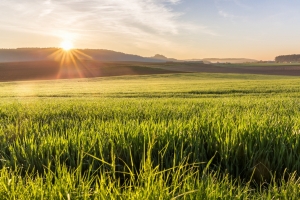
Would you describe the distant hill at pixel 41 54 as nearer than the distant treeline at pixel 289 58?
Yes

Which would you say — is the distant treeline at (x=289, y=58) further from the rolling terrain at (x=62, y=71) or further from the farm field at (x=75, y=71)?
the rolling terrain at (x=62, y=71)

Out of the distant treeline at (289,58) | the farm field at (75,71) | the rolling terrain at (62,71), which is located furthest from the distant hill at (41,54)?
the distant treeline at (289,58)

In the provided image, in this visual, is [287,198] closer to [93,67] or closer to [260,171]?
[260,171]

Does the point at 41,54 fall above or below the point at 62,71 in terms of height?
above

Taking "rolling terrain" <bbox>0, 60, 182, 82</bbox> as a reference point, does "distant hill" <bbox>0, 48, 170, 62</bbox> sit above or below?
above

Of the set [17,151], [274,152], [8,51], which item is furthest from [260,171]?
[8,51]

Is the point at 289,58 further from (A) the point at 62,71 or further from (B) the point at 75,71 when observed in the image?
(A) the point at 62,71

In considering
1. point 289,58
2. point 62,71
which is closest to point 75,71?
point 62,71

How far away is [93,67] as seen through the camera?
7231cm

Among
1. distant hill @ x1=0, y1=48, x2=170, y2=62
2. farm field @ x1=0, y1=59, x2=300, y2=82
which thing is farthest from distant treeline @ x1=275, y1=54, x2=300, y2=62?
farm field @ x1=0, y1=59, x2=300, y2=82

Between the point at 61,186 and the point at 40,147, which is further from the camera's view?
the point at 40,147

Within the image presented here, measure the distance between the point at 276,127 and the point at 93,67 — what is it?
7148 cm

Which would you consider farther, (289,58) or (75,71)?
(289,58)

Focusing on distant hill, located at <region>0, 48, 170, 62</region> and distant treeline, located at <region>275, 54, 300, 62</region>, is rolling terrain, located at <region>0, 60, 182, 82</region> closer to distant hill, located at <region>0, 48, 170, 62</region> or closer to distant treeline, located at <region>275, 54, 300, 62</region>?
distant hill, located at <region>0, 48, 170, 62</region>
